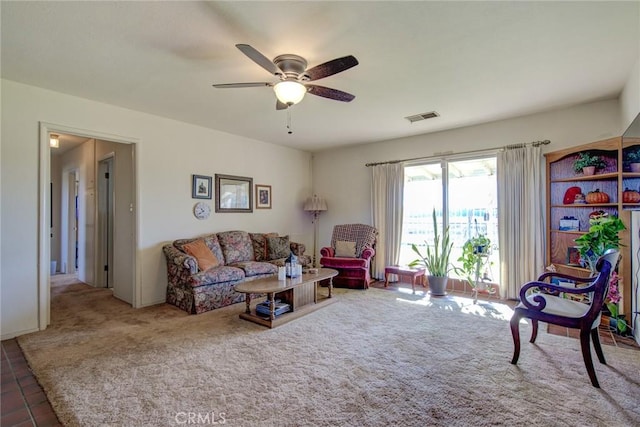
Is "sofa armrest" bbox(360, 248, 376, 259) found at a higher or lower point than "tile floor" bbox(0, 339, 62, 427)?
higher

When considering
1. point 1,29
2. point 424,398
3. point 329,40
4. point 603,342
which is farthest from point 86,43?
point 603,342

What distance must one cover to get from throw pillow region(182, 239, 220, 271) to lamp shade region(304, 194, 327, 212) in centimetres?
246

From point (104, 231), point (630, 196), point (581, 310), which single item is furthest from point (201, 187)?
point (630, 196)

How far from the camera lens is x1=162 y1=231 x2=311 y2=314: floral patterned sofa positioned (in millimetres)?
3758

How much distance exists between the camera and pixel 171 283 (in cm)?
413

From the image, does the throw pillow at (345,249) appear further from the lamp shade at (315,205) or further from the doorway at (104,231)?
the doorway at (104,231)

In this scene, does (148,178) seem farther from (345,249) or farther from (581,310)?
(581,310)

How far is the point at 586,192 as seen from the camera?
3.76 m

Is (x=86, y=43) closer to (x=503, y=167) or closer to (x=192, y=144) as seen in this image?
(x=192, y=144)

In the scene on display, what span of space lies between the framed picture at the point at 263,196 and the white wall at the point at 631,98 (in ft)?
16.7

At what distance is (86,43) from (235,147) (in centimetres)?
290

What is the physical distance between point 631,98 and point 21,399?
5853 millimetres

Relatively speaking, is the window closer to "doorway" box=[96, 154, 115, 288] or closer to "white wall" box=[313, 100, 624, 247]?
"white wall" box=[313, 100, 624, 247]

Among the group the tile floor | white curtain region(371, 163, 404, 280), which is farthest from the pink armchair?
the tile floor
